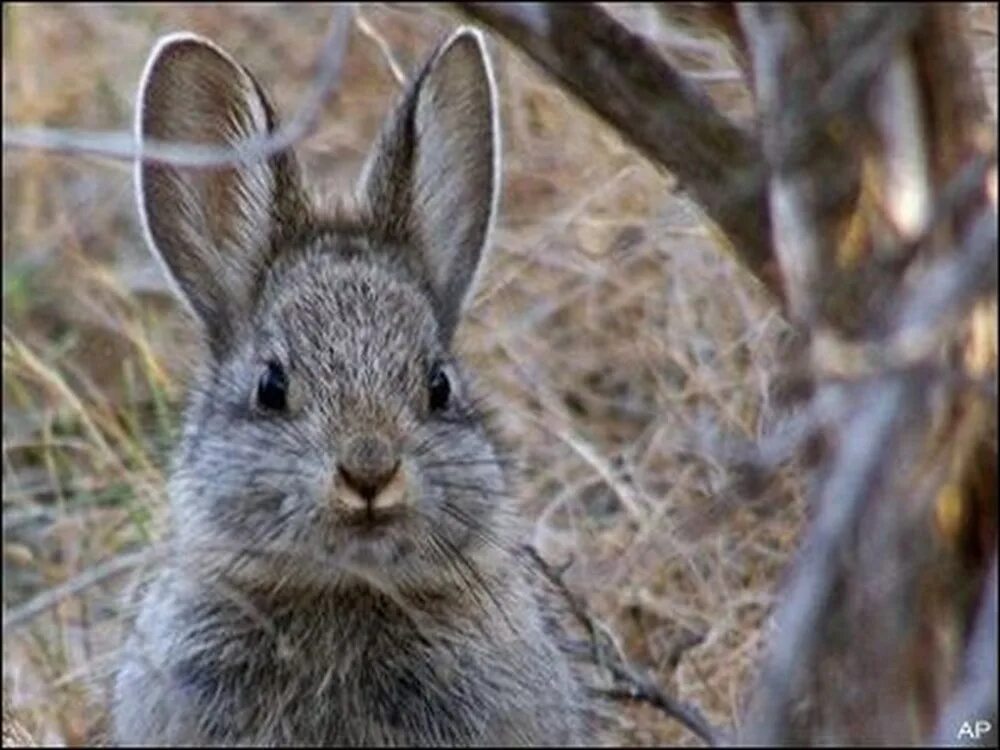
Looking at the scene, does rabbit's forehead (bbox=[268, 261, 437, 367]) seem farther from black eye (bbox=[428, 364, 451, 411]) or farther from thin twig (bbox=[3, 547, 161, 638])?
thin twig (bbox=[3, 547, 161, 638])

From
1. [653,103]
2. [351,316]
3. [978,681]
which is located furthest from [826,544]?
[351,316]

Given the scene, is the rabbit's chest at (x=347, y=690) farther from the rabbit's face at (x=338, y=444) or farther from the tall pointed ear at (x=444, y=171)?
the tall pointed ear at (x=444, y=171)

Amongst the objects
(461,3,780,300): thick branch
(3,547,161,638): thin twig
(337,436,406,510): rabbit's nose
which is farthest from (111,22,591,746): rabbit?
(461,3,780,300): thick branch

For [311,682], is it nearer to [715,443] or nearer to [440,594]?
[440,594]

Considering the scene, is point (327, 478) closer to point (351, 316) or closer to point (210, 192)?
point (351, 316)

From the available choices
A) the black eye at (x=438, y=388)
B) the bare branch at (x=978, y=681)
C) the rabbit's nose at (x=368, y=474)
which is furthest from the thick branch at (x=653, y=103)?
the black eye at (x=438, y=388)

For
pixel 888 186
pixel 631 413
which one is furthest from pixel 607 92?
pixel 631 413
